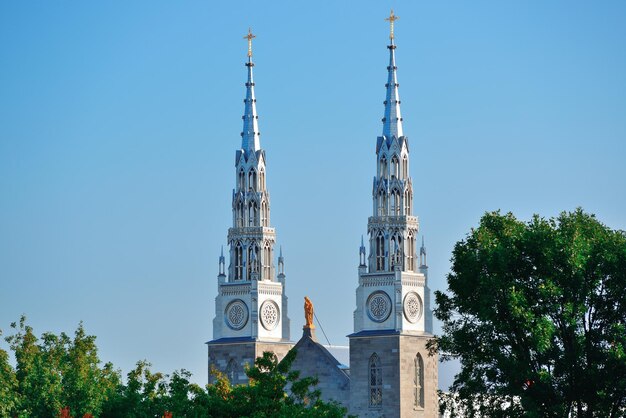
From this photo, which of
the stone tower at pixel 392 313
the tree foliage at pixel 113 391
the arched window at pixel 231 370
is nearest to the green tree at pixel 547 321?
the tree foliage at pixel 113 391

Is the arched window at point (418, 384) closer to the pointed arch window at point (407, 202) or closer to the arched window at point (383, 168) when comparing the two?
the pointed arch window at point (407, 202)

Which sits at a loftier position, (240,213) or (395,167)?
(395,167)

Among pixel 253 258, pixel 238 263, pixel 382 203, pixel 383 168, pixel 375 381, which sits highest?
pixel 383 168

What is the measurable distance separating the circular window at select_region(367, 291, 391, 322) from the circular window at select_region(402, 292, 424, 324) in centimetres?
115

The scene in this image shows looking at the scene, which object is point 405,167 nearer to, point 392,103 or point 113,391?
point 392,103

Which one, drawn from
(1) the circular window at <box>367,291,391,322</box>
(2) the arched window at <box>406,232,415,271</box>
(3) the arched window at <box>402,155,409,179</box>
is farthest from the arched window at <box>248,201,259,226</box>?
(2) the arched window at <box>406,232,415,271</box>

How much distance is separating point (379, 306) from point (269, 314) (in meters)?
11.7

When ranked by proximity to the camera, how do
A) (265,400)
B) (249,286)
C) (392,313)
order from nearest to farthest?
(265,400) < (392,313) < (249,286)

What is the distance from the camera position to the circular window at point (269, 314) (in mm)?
137288

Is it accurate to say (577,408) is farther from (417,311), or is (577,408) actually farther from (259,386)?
(417,311)

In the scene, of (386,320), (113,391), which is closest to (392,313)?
(386,320)

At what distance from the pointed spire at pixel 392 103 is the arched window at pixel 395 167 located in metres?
1.75

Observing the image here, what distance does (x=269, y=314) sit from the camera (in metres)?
138

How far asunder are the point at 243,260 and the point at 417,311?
1511cm
